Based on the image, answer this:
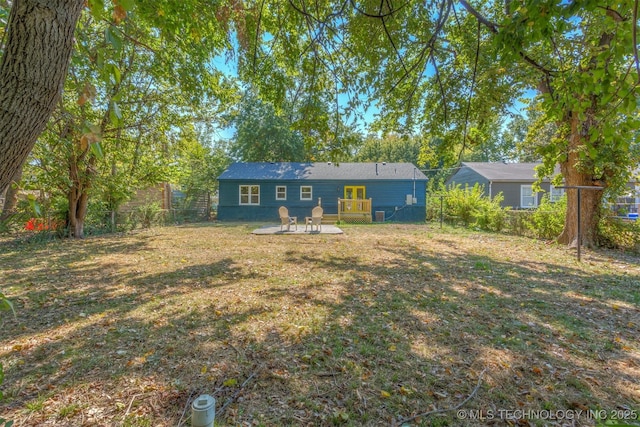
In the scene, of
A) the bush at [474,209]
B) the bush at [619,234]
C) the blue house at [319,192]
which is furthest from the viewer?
the blue house at [319,192]

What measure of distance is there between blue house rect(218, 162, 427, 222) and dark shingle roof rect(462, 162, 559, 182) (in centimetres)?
543

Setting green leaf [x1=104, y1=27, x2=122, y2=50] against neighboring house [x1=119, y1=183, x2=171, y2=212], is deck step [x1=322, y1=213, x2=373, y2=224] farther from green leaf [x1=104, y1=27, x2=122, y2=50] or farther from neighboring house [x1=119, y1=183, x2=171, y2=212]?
green leaf [x1=104, y1=27, x2=122, y2=50]

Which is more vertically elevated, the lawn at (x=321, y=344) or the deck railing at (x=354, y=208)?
the deck railing at (x=354, y=208)

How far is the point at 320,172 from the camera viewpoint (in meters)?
19.3

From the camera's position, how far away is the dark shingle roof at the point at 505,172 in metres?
19.8

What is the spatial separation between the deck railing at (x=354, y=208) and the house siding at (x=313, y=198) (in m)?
1.01

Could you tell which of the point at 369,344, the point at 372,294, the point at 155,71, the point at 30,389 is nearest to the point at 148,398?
the point at 30,389

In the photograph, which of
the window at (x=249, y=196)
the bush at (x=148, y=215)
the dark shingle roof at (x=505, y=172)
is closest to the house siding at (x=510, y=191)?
the dark shingle roof at (x=505, y=172)

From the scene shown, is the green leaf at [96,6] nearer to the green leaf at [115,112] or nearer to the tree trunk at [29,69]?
the tree trunk at [29,69]


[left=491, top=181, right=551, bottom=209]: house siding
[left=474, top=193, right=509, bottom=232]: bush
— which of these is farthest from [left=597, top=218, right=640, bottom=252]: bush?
[left=491, top=181, right=551, bottom=209]: house siding

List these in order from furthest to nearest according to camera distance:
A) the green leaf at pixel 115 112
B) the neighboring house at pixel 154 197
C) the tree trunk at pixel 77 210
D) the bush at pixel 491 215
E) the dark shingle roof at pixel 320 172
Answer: the dark shingle roof at pixel 320 172, the neighboring house at pixel 154 197, the bush at pixel 491 215, the tree trunk at pixel 77 210, the green leaf at pixel 115 112

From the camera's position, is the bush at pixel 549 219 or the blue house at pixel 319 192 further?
the blue house at pixel 319 192

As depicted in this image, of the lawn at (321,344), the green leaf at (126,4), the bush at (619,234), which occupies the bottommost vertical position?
the lawn at (321,344)

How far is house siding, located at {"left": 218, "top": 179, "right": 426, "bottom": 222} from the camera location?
18562mm
